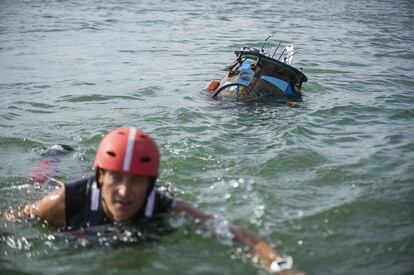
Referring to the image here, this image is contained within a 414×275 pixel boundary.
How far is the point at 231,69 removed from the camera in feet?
34.8

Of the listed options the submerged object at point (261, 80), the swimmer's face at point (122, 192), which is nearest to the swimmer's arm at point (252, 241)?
the swimmer's face at point (122, 192)

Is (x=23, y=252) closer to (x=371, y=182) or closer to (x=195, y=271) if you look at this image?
(x=195, y=271)

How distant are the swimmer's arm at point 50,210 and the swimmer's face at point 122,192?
492 mm

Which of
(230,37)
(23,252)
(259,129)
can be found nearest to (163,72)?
(259,129)

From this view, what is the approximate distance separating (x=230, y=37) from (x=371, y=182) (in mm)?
15068

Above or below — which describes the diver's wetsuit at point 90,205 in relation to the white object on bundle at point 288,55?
below

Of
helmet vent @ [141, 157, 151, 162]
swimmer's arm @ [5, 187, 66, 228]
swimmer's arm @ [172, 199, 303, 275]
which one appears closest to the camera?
swimmer's arm @ [172, 199, 303, 275]

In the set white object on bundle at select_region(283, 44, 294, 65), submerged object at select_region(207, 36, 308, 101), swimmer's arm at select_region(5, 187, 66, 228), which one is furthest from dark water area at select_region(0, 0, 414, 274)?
white object on bundle at select_region(283, 44, 294, 65)

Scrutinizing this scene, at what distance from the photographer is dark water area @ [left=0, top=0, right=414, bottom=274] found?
15.3ft

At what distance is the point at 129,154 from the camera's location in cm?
418

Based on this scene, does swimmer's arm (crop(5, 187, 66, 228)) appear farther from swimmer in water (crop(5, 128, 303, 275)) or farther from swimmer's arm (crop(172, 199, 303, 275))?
swimmer's arm (crop(172, 199, 303, 275))

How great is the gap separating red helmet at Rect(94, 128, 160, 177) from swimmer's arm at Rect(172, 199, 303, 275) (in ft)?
2.11

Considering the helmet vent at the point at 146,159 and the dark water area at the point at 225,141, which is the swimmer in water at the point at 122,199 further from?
the dark water area at the point at 225,141

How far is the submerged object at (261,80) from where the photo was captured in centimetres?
998
